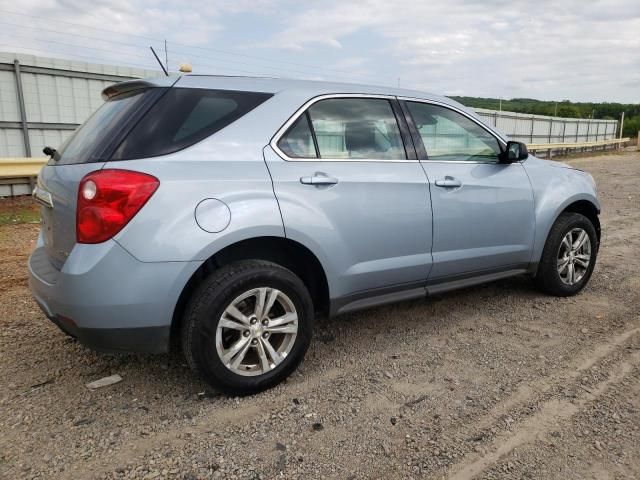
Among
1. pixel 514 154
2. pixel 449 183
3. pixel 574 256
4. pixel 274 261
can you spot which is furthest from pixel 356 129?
pixel 574 256

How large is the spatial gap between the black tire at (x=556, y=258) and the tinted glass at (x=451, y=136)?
0.92 m

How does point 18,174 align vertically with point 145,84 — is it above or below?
below

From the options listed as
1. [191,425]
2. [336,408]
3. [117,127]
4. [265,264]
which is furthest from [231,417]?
[117,127]

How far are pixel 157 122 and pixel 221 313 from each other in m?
1.05

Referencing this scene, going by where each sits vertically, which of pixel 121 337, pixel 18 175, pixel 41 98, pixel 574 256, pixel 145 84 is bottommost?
pixel 574 256

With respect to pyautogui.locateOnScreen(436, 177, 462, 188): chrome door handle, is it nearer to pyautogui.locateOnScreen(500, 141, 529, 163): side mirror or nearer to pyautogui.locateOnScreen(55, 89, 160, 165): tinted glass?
pyautogui.locateOnScreen(500, 141, 529, 163): side mirror

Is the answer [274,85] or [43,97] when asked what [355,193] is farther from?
[43,97]

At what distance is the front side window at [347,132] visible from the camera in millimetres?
3018

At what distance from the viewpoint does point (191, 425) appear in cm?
259

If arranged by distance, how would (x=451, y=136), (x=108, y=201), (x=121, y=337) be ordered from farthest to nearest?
1. (x=451, y=136)
2. (x=121, y=337)
3. (x=108, y=201)

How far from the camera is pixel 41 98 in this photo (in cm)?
944

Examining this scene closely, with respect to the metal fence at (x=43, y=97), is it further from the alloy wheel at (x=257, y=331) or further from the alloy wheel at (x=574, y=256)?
the alloy wheel at (x=257, y=331)

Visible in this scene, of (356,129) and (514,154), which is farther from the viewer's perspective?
(514,154)

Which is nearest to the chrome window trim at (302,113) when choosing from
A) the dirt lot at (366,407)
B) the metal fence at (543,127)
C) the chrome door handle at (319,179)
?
the chrome door handle at (319,179)
